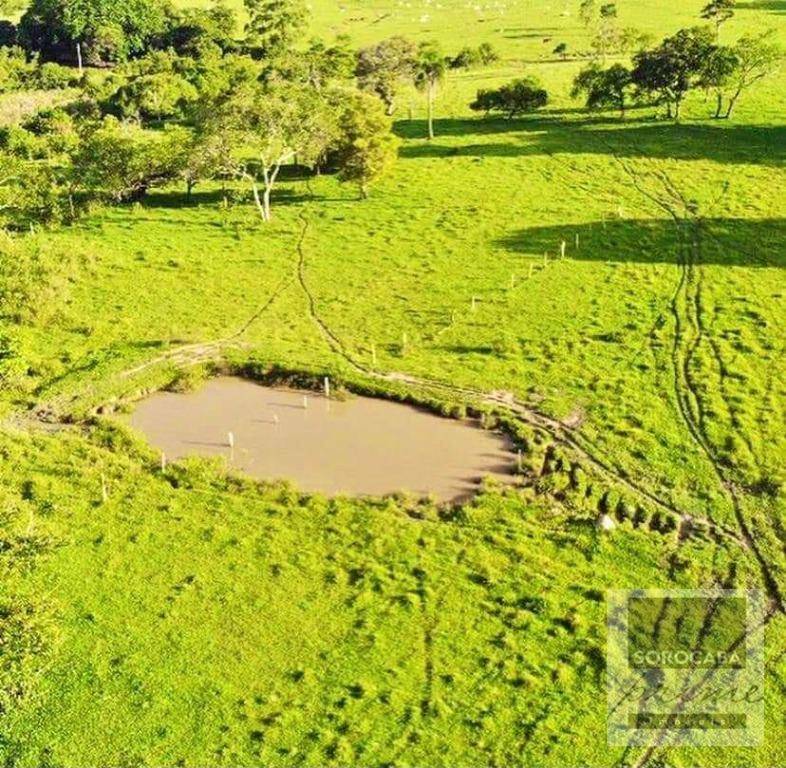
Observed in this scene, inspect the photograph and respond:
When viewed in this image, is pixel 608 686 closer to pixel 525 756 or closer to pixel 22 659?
pixel 525 756

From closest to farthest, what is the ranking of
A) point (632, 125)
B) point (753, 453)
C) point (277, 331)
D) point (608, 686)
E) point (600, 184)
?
1. point (608, 686)
2. point (753, 453)
3. point (277, 331)
4. point (600, 184)
5. point (632, 125)

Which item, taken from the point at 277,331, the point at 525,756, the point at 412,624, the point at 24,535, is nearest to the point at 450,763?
the point at 525,756

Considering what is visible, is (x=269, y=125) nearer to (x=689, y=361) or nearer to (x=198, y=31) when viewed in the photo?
(x=689, y=361)

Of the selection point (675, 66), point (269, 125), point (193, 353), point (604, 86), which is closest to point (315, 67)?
point (604, 86)

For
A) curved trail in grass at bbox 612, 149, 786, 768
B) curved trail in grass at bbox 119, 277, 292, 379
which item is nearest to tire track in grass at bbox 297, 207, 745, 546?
curved trail in grass at bbox 612, 149, 786, 768

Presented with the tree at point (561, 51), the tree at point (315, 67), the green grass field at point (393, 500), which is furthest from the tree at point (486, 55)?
the green grass field at point (393, 500)
